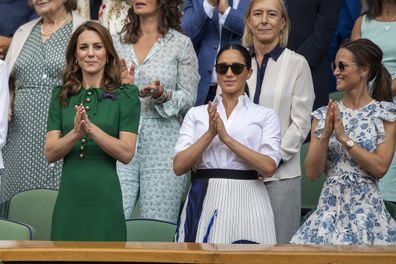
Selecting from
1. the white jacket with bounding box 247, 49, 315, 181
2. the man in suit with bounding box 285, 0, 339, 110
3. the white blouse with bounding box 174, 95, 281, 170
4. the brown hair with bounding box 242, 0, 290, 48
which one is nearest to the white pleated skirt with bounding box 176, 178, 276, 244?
the white blouse with bounding box 174, 95, 281, 170

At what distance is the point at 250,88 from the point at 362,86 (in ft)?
3.01

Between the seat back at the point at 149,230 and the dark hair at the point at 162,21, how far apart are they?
5.64 ft

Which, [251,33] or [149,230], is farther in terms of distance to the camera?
[251,33]

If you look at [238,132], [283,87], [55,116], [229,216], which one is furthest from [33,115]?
[229,216]

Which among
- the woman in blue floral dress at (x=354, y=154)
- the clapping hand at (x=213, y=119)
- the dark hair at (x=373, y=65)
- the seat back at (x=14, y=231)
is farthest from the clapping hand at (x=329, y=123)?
the seat back at (x=14, y=231)

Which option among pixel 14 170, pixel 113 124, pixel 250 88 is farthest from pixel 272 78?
pixel 14 170

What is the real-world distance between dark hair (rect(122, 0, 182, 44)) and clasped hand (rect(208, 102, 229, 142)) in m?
1.72

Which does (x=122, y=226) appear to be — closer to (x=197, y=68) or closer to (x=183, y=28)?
(x=197, y=68)

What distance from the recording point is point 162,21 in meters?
9.05

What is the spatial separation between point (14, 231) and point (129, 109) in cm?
97

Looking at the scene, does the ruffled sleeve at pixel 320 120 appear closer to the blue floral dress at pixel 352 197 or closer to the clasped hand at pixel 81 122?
the blue floral dress at pixel 352 197

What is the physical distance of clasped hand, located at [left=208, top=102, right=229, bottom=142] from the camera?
24.1ft

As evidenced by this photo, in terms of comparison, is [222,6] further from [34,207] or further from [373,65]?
[34,207]

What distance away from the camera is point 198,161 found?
7.58 metres
